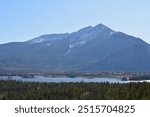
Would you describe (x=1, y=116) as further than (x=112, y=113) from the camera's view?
Yes

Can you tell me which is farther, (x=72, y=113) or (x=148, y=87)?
(x=148, y=87)

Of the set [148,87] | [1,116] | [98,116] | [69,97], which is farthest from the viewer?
[69,97]

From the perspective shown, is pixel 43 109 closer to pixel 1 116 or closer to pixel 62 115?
pixel 62 115

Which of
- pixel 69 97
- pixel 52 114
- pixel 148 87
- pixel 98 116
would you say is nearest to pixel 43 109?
pixel 52 114

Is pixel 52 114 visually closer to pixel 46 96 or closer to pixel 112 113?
pixel 112 113

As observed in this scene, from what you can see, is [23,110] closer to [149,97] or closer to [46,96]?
[149,97]

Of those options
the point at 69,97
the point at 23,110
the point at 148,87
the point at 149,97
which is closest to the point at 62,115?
the point at 23,110

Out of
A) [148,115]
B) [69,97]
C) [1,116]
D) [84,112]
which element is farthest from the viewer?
[69,97]

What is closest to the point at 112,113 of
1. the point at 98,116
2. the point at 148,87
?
the point at 98,116

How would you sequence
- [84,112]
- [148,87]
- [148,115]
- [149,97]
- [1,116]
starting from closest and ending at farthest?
[84,112] → [148,115] → [1,116] → [149,97] → [148,87]
